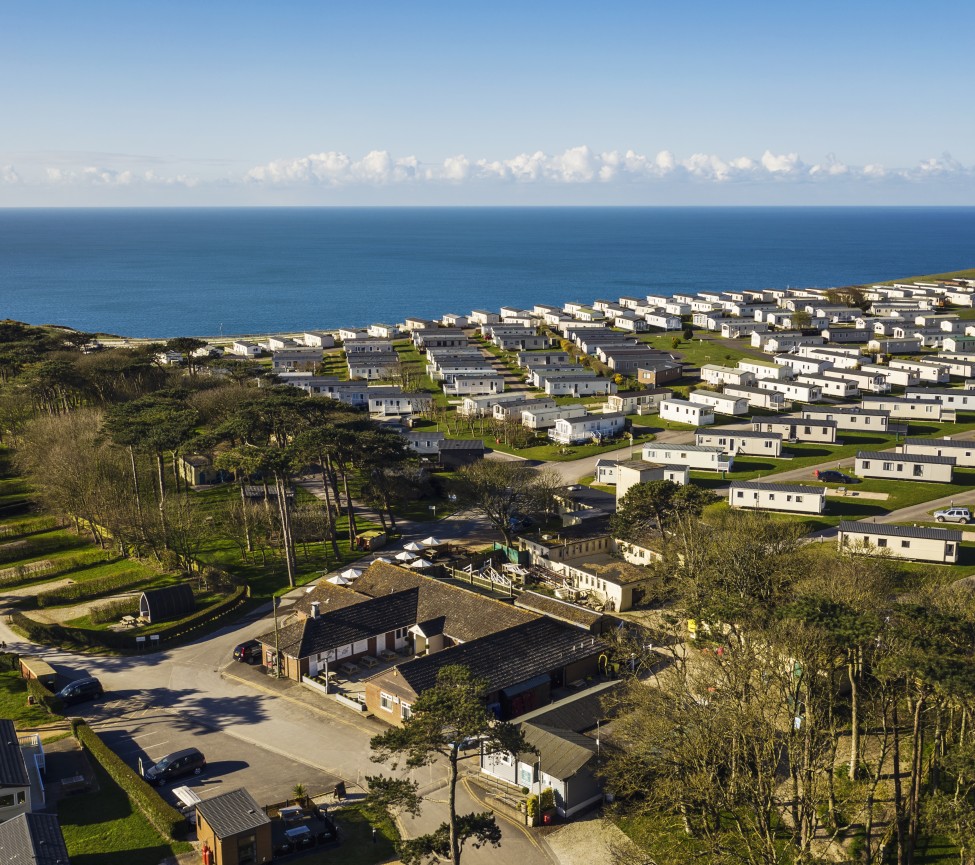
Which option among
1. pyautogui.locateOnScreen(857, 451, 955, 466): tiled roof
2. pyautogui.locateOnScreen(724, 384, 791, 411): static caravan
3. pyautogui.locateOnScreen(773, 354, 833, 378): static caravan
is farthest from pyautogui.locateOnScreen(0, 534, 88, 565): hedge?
pyautogui.locateOnScreen(773, 354, 833, 378): static caravan

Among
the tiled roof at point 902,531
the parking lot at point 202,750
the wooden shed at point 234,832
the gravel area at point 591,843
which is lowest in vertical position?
the gravel area at point 591,843

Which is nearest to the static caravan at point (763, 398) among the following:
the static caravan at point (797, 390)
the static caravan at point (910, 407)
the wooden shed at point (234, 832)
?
the static caravan at point (797, 390)

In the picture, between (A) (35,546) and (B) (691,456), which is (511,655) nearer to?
(A) (35,546)

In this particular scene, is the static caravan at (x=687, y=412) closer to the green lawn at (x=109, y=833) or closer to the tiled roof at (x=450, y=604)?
the tiled roof at (x=450, y=604)

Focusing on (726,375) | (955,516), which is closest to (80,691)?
(955,516)

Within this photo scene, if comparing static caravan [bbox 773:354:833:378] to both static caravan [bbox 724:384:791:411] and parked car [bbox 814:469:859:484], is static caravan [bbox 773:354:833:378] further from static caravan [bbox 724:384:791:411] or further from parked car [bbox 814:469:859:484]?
parked car [bbox 814:469:859:484]

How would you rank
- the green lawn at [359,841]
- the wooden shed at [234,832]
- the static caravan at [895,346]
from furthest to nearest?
the static caravan at [895,346]
the green lawn at [359,841]
the wooden shed at [234,832]
